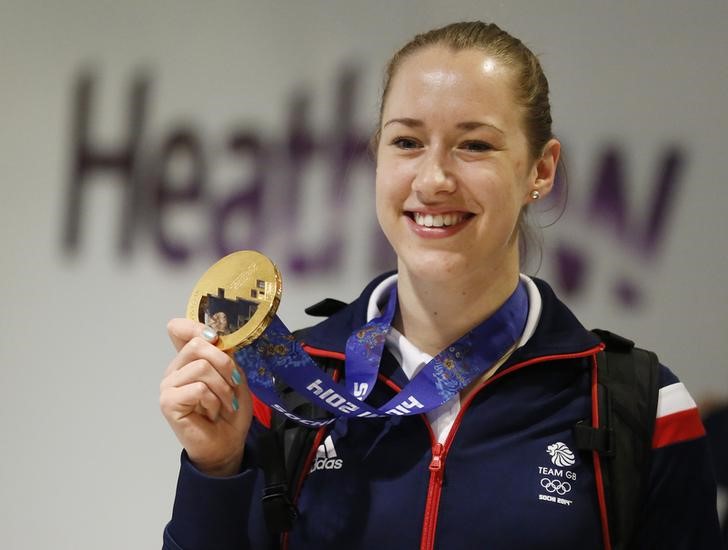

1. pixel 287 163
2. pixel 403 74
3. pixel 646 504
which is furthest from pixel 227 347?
pixel 287 163

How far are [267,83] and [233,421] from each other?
112cm

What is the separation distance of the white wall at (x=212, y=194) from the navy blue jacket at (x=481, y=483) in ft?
2.53

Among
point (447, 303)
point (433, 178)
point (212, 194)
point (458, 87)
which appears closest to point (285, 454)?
point (447, 303)

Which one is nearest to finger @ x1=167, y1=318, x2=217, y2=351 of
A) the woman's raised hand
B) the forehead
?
the woman's raised hand

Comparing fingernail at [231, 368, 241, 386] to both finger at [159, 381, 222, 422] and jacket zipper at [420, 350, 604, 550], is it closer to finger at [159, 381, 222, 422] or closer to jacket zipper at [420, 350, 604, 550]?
finger at [159, 381, 222, 422]

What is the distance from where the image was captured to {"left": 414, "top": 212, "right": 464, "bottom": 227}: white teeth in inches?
45.2

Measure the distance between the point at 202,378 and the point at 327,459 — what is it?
0.78 feet

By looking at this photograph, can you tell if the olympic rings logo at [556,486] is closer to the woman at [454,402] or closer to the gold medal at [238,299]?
the woman at [454,402]

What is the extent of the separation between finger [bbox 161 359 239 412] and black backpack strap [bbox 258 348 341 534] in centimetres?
13

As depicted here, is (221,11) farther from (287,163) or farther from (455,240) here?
(455,240)

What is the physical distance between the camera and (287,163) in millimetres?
2006

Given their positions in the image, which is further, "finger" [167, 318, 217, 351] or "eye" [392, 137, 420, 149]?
"eye" [392, 137, 420, 149]

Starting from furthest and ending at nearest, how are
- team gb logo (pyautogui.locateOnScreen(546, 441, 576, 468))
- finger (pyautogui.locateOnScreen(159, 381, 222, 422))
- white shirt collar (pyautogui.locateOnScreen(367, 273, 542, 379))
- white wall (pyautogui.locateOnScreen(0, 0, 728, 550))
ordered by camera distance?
1. white wall (pyautogui.locateOnScreen(0, 0, 728, 550))
2. white shirt collar (pyautogui.locateOnScreen(367, 273, 542, 379))
3. team gb logo (pyautogui.locateOnScreen(546, 441, 576, 468))
4. finger (pyautogui.locateOnScreen(159, 381, 222, 422))

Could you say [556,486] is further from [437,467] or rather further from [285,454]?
[285,454]
